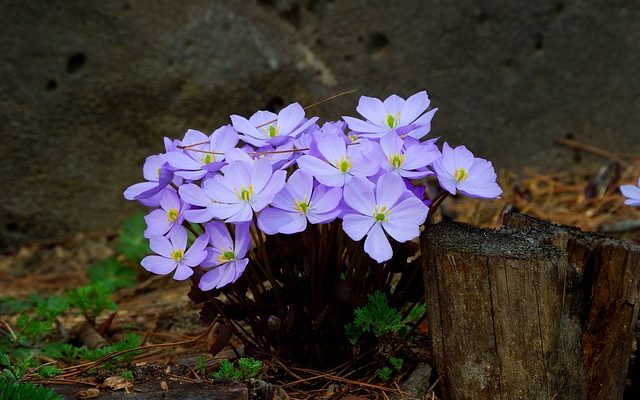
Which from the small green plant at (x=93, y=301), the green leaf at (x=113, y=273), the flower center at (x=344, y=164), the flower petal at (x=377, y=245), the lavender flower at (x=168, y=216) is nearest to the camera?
the flower petal at (x=377, y=245)

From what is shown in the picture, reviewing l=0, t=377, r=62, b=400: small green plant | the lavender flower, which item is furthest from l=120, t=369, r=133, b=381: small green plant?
the lavender flower

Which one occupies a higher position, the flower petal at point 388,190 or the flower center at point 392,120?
the flower center at point 392,120

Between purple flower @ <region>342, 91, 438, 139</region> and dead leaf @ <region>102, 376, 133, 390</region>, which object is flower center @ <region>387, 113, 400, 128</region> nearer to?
purple flower @ <region>342, 91, 438, 139</region>

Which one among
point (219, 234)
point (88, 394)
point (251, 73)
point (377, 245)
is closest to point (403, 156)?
point (377, 245)

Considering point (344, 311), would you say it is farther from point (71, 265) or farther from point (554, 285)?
point (71, 265)

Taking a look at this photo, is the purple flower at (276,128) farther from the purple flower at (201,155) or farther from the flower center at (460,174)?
the flower center at (460,174)

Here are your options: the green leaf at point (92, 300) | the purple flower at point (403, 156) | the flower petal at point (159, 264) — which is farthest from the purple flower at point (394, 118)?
the green leaf at point (92, 300)

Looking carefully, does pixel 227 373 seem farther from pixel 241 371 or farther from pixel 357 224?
pixel 357 224
